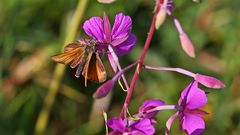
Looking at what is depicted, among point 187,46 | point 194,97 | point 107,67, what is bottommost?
point 107,67

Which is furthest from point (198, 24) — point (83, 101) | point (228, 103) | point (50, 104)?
point (50, 104)

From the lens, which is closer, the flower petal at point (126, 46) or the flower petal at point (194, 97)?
the flower petal at point (194, 97)

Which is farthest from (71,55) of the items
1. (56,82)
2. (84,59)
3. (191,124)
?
(56,82)

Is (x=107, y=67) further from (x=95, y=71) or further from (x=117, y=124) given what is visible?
(x=117, y=124)

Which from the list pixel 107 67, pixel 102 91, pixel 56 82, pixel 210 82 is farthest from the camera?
pixel 107 67

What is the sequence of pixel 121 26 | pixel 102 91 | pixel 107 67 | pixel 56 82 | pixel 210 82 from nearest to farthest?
1. pixel 102 91
2. pixel 210 82
3. pixel 121 26
4. pixel 56 82
5. pixel 107 67

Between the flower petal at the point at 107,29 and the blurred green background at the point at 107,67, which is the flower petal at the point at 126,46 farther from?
the blurred green background at the point at 107,67

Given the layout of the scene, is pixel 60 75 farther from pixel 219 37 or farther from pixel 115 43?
pixel 115 43

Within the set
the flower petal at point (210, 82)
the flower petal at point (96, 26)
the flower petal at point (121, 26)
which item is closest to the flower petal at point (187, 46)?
the flower petal at point (210, 82)
